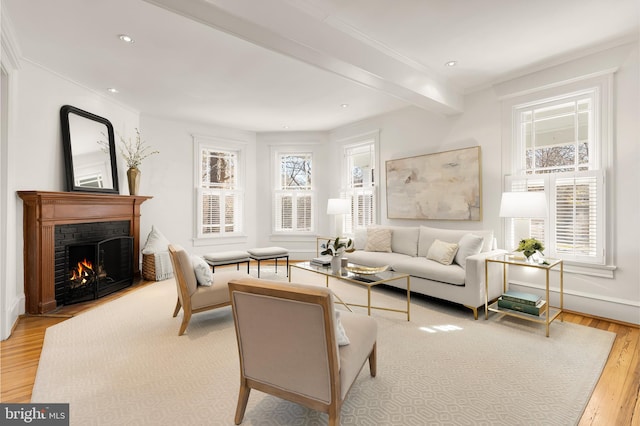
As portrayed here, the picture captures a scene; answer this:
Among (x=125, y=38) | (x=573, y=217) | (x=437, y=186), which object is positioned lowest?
(x=573, y=217)

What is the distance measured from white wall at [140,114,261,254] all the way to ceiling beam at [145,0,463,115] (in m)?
3.89

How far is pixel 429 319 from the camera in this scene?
133 inches

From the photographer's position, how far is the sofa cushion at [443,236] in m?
3.98

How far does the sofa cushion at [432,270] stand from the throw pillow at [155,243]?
375cm

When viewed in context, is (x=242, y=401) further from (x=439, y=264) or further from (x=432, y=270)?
(x=439, y=264)

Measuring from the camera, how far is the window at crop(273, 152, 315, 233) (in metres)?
6.97

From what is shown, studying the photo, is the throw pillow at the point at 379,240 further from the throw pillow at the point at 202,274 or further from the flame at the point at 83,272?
the flame at the point at 83,272

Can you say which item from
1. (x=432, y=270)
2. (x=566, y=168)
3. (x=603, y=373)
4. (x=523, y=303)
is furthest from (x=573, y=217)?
(x=603, y=373)

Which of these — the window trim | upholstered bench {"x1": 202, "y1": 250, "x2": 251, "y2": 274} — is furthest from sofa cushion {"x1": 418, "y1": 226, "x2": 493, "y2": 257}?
the window trim

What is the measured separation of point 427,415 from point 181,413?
4.72 feet

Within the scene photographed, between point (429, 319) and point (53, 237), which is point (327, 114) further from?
point (53, 237)

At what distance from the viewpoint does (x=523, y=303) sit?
322cm

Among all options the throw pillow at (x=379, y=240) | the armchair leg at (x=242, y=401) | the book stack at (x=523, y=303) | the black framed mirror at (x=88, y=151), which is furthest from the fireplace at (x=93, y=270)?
the book stack at (x=523, y=303)

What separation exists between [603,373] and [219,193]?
615cm
